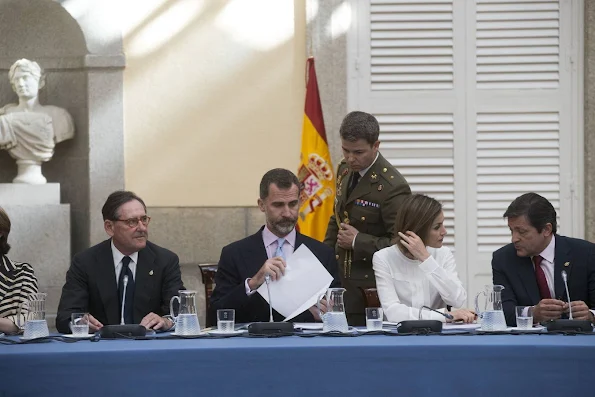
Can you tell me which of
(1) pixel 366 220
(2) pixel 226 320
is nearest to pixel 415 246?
(1) pixel 366 220

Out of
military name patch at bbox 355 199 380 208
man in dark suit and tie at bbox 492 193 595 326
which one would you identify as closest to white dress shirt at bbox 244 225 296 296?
military name patch at bbox 355 199 380 208

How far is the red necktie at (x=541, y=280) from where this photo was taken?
451cm

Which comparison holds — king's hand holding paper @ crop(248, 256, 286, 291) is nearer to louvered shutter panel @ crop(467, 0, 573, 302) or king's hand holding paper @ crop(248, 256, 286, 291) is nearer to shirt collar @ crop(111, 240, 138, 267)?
shirt collar @ crop(111, 240, 138, 267)

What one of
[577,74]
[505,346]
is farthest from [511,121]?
[505,346]

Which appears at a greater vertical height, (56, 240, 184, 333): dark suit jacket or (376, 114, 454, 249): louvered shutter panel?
(376, 114, 454, 249): louvered shutter panel

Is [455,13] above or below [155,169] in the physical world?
above

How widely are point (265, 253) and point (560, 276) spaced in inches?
46.8

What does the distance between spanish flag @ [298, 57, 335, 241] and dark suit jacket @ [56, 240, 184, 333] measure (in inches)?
75.7

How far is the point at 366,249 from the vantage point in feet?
16.4

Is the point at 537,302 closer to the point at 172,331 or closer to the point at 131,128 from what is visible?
the point at 172,331

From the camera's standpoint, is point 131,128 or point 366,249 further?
point 131,128

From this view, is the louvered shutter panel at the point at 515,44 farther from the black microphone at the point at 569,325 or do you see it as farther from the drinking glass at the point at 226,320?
the drinking glass at the point at 226,320

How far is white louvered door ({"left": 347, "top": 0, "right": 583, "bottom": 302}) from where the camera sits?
695cm

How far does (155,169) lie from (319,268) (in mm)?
2646
